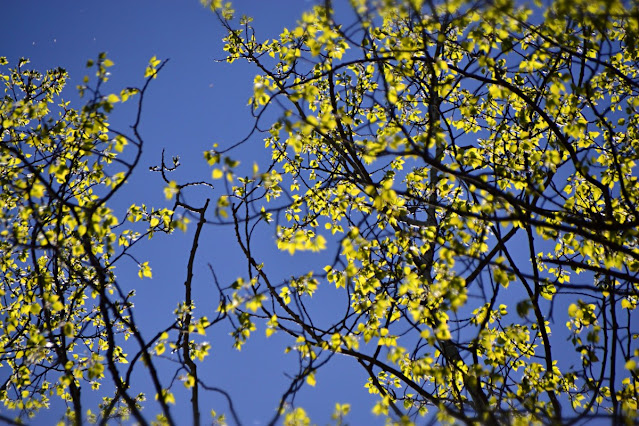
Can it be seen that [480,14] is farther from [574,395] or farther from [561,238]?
[574,395]

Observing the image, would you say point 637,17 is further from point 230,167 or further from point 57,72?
point 57,72

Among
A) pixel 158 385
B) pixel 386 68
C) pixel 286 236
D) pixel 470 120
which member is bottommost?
pixel 158 385

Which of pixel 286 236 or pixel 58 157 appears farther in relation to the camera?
pixel 286 236

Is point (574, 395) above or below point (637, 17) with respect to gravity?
below

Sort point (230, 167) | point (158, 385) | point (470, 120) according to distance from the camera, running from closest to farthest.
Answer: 1. point (158, 385)
2. point (230, 167)
3. point (470, 120)

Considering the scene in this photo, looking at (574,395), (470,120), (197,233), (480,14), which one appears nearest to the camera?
(480,14)

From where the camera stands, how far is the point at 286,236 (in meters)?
5.70

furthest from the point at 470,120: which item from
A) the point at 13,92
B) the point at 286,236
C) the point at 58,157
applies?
the point at 13,92

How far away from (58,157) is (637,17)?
518 centimetres

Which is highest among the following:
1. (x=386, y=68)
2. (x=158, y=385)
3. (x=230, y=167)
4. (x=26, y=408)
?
(x=386, y=68)

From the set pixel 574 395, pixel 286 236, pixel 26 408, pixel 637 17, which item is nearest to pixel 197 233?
pixel 286 236

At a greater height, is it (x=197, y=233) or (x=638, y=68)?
(x=638, y=68)

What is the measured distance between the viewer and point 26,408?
5.50 meters

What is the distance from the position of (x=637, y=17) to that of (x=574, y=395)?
3.80 metres
